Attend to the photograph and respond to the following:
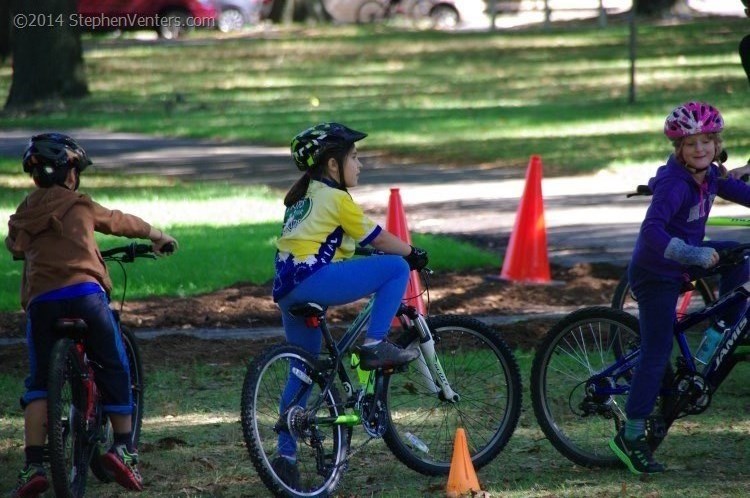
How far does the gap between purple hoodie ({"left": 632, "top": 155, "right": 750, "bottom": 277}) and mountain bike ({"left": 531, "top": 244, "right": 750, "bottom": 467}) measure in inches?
9.0

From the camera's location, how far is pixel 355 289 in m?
6.49

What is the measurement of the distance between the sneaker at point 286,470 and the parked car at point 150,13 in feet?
123

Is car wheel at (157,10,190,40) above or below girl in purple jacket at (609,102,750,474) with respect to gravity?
above

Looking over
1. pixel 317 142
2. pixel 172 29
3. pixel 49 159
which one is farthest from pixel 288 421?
pixel 172 29

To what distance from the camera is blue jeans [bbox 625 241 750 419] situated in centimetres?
666

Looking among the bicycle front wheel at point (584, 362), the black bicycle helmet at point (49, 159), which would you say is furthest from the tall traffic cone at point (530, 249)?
the black bicycle helmet at point (49, 159)

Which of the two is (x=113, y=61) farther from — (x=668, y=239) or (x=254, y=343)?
(x=668, y=239)

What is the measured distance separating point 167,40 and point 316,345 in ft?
131

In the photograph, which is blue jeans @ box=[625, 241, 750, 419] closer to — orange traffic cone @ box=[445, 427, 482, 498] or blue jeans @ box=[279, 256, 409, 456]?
orange traffic cone @ box=[445, 427, 482, 498]

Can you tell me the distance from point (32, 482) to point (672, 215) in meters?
3.07

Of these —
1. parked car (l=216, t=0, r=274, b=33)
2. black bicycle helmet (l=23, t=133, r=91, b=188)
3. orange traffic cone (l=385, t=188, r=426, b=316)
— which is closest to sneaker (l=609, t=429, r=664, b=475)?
black bicycle helmet (l=23, t=133, r=91, b=188)

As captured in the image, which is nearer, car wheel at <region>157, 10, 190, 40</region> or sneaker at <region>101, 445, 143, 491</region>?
sneaker at <region>101, 445, 143, 491</region>

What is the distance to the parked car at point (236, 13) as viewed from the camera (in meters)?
53.4

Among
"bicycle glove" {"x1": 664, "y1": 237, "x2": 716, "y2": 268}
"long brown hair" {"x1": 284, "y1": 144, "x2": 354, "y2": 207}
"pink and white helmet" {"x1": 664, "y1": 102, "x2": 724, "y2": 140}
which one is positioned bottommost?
"bicycle glove" {"x1": 664, "y1": 237, "x2": 716, "y2": 268}
